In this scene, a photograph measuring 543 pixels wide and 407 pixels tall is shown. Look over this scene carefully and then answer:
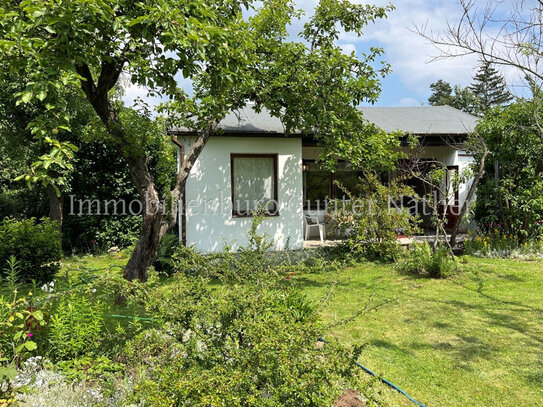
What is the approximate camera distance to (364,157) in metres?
7.89

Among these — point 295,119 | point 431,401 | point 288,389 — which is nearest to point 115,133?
point 295,119

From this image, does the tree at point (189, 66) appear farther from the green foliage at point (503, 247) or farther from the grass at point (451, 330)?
the green foliage at point (503, 247)

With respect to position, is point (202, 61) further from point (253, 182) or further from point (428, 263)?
point (428, 263)

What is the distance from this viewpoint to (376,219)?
379 inches

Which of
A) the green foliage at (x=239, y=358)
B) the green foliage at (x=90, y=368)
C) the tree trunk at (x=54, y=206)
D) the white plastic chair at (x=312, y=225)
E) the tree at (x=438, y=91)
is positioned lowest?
the green foliage at (x=90, y=368)

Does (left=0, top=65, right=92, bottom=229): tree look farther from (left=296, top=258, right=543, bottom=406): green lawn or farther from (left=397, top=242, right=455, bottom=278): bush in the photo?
(left=397, top=242, right=455, bottom=278): bush

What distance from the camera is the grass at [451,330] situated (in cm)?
362

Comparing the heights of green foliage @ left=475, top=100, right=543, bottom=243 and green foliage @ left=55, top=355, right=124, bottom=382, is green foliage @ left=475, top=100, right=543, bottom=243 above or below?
above

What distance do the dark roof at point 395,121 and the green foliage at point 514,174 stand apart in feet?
3.29

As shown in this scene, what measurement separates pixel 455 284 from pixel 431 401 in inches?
187

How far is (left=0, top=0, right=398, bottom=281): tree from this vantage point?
3.31 m

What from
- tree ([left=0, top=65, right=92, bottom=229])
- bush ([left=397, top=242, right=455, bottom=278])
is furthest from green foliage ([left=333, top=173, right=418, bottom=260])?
tree ([left=0, top=65, right=92, bottom=229])

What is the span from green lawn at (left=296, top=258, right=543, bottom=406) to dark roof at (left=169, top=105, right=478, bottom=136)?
14.5ft

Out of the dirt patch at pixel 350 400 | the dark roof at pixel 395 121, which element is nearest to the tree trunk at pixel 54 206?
Answer: the dark roof at pixel 395 121
